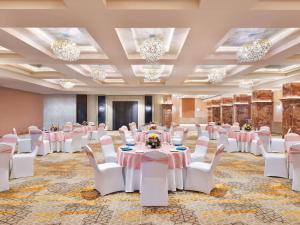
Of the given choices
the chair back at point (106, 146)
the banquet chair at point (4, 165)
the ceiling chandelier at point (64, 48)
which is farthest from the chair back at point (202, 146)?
the banquet chair at point (4, 165)

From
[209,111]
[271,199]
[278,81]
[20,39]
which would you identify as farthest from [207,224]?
[209,111]

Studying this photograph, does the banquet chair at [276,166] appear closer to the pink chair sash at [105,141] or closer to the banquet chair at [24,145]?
the pink chair sash at [105,141]

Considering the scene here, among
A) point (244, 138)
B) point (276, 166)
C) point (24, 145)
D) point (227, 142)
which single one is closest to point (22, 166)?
point (24, 145)

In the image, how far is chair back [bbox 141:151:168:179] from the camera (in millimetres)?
4037

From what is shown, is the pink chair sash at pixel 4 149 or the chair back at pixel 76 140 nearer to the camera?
the pink chair sash at pixel 4 149

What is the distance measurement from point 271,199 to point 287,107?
342 inches

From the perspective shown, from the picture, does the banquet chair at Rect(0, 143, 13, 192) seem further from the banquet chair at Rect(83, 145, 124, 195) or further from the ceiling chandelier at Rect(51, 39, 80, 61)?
the ceiling chandelier at Rect(51, 39, 80, 61)

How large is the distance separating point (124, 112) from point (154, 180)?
16.8 meters

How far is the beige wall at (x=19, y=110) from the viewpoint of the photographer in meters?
14.3

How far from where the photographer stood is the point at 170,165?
4719mm

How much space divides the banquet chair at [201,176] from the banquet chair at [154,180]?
3.04 feet

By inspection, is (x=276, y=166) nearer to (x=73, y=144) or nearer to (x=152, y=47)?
(x=152, y=47)

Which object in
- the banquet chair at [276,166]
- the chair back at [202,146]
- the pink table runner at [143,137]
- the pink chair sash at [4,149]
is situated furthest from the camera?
the pink table runner at [143,137]

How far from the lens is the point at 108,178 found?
464 centimetres
